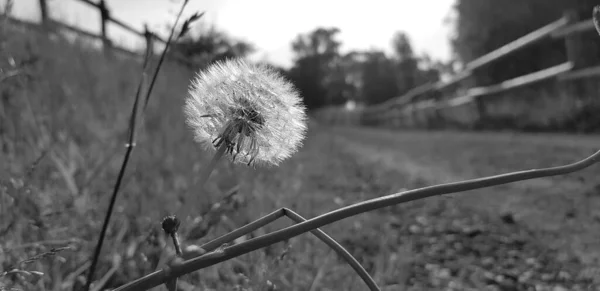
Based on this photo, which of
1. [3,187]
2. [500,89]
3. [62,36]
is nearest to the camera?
[3,187]

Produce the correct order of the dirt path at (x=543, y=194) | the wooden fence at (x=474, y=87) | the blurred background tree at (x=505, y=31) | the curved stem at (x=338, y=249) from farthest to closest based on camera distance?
the blurred background tree at (x=505, y=31), the wooden fence at (x=474, y=87), the dirt path at (x=543, y=194), the curved stem at (x=338, y=249)

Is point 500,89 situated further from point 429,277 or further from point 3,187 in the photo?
point 3,187

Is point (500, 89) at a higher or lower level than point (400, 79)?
lower

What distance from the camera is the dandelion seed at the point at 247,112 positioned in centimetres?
51

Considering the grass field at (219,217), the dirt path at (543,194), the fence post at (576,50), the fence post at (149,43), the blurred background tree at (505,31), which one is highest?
the blurred background tree at (505,31)

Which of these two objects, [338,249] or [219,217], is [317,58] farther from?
[338,249]

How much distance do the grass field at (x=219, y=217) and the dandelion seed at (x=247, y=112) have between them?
10cm

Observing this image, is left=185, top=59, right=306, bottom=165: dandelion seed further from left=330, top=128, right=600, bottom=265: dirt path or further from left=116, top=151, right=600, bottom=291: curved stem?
left=330, top=128, right=600, bottom=265: dirt path

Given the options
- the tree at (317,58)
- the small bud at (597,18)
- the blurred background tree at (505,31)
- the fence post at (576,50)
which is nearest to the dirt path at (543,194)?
the tree at (317,58)

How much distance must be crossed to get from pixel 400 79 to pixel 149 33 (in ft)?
121

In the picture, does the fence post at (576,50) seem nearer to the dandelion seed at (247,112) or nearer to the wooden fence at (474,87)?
the wooden fence at (474,87)

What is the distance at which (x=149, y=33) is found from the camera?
1.56 feet

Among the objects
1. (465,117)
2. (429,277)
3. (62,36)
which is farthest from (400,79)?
(429,277)

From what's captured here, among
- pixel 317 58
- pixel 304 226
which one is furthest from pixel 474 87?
pixel 304 226
